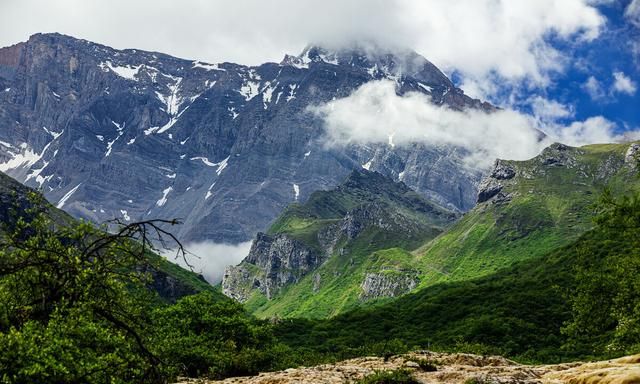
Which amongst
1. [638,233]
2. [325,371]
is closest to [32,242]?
[325,371]

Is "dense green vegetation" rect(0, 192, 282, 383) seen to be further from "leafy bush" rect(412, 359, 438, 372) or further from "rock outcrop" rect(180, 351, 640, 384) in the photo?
"leafy bush" rect(412, 359, 438, 372)

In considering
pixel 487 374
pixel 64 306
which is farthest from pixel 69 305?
pixel 487 374

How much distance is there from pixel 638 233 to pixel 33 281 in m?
44.4

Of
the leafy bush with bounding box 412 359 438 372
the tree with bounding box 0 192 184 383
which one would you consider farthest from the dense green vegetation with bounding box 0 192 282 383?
the leafy bush with bounding box 412 359 438 372

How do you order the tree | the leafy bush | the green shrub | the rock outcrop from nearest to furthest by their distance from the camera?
the tree < the rock outcrop < the green shrub < the leafy bush

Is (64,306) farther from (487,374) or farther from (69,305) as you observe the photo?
(487,374)

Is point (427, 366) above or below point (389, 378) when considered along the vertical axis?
above

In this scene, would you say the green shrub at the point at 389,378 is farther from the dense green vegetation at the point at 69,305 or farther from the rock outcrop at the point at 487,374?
the dense green vegetation at the point at 69,305

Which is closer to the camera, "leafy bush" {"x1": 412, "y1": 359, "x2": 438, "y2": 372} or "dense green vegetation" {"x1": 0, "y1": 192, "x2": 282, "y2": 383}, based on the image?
"dense green vegetation" {"x1": 0, "y1": 192, "x2": 282, "y2": 383}

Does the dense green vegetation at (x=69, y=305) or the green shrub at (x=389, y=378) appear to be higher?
the dense green vegetation at (x=69, y=305)

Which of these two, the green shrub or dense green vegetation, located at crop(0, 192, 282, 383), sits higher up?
dense green vegetation, located at crop(0, 192, 282, 383)

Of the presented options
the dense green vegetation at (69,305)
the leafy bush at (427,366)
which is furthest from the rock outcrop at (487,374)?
the dense green vegetation at (69,305)

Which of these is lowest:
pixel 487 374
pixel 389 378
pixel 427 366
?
pixel 389 378

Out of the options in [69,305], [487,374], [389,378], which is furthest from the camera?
[487,374]
